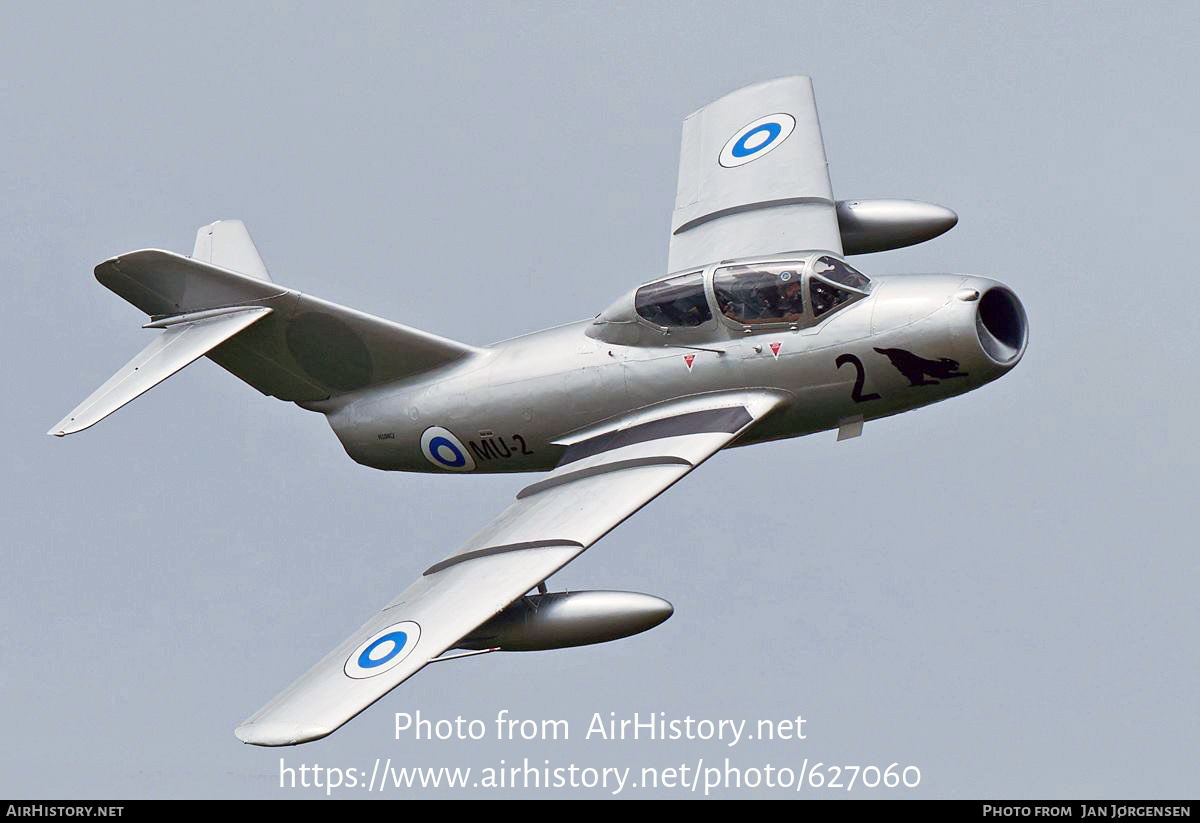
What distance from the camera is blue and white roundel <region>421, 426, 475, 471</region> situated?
28.1 meters

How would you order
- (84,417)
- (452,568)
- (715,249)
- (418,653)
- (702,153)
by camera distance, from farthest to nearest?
(702,153) < (715,249) < (84,417) < (452,568) < (418,653)

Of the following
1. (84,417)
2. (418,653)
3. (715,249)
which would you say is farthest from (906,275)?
(84,417)

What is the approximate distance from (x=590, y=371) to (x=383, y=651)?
5.04 m

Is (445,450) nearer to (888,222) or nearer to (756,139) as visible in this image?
(756,139)

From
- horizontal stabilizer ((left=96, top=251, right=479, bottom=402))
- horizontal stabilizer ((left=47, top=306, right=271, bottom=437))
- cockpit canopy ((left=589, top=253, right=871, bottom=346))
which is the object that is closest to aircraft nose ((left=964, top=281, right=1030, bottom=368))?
cockpit canopy ((left=589, top=253, right=871, bottom=346))

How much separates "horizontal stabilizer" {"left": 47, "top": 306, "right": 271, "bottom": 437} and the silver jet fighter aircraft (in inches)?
1.2

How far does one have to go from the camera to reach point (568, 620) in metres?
24.8

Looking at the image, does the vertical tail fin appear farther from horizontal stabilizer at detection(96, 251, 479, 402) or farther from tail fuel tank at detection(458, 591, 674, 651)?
tail fuel tank at detection(458, 591, 674, 651)

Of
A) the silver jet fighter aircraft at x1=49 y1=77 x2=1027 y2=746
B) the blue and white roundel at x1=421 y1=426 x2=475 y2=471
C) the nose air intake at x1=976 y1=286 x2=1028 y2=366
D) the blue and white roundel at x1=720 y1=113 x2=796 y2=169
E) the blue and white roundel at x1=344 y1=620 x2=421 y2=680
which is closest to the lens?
the blue and white roundel at x1=344 y1=620 x2=421 y2=680

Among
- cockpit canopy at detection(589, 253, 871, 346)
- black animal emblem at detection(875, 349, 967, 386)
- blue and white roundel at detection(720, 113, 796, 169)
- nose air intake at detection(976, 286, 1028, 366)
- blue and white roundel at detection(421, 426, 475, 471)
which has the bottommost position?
blue and white roundel at detection(421, 426, 475, 471)

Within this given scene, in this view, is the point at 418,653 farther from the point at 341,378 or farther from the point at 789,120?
the point at 789,120

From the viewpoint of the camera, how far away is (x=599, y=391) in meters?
27.1

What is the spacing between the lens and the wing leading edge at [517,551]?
75.4ft

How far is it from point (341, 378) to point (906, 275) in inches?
280
